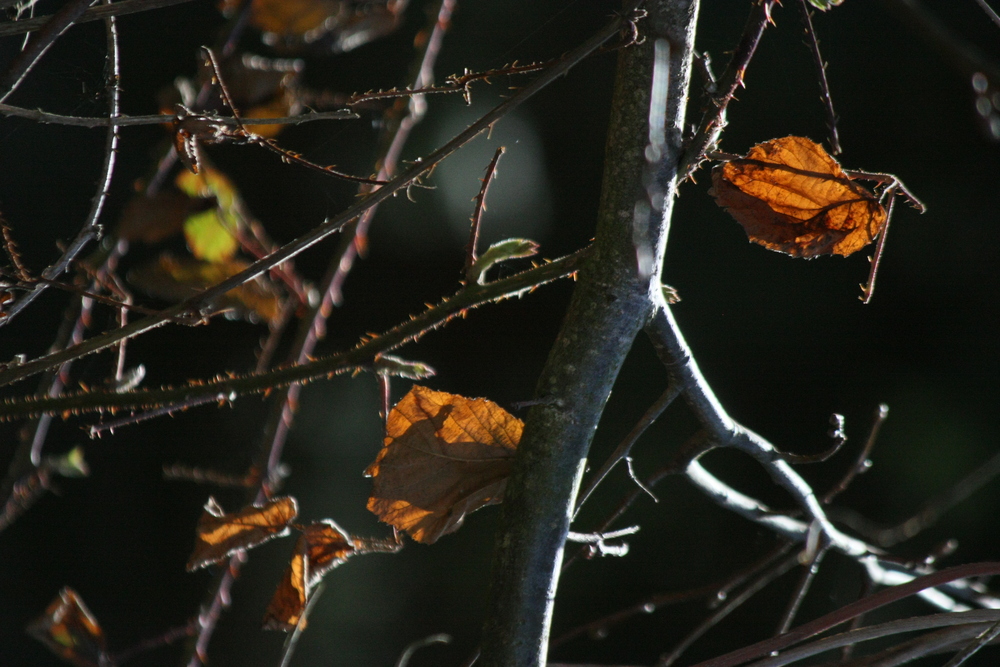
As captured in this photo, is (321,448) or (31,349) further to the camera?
(321,448)

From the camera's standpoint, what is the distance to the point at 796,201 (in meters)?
0.26

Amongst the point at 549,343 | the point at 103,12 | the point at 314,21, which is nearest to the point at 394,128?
the point at 314,21

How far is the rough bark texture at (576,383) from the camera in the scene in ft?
0.76

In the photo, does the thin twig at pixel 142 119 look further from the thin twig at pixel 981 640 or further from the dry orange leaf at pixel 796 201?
the thin twig at pixel 981 640

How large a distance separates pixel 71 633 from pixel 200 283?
0.67ft

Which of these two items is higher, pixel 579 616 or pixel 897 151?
pixel 897 151

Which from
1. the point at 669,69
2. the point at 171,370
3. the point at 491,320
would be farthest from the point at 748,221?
the point at 171,370

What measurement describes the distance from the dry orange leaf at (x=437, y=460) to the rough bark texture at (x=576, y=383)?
20mm

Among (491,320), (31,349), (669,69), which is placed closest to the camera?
(669,69)

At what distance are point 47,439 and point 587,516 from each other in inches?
17.8

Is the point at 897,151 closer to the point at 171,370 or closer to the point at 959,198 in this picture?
the point at 959,198

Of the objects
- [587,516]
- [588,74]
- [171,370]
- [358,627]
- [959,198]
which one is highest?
[588,74]

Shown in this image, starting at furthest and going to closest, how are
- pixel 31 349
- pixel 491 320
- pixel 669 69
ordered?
pixel 491 320 → pixel 31 349 → pixel 669 69

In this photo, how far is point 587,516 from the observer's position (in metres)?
0.60
